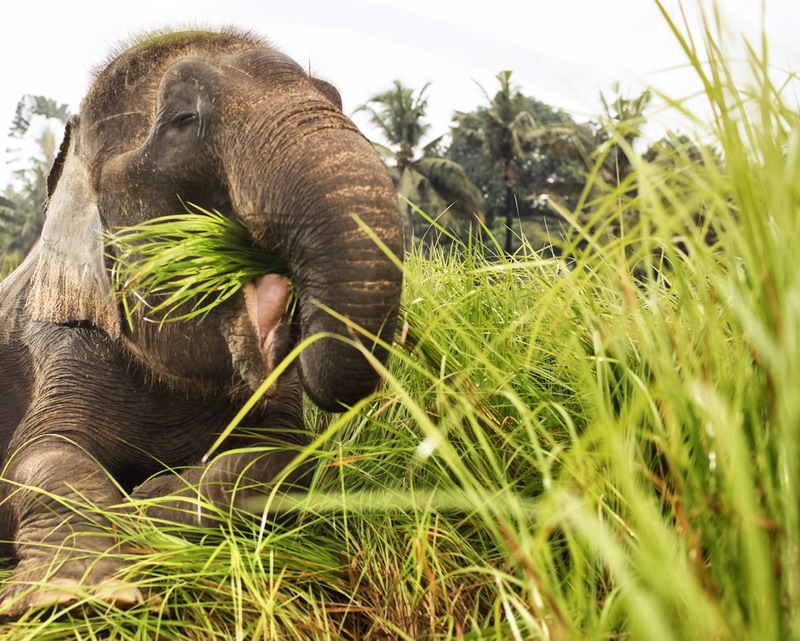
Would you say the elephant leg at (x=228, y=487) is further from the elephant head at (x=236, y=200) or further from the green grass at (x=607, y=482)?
the elephant head at (x=236, y=200)

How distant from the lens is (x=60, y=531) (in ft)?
7.14

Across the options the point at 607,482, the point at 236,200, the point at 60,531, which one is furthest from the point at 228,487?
the point at 607,482

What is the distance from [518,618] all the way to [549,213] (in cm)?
4380

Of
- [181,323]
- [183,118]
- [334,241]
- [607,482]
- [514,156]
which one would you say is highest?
[514,156]

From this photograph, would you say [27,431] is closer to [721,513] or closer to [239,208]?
[239,208]

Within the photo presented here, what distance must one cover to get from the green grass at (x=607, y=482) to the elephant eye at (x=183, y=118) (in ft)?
2.69

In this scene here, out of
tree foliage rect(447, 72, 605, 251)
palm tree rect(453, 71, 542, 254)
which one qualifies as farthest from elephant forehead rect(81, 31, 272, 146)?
palm tree rect(453, 71, 542, 254)

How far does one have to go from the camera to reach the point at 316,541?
7.34 feet

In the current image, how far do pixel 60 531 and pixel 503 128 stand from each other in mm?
42733

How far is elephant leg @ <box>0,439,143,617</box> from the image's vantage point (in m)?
1.90

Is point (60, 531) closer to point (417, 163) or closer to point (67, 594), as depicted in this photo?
point (67, 594)

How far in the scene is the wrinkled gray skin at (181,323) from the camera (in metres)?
1.80

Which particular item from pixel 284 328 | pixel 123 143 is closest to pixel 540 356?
pixel 284 328

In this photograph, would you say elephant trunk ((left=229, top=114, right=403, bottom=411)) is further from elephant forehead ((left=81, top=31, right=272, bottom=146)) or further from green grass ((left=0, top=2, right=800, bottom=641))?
elephant forehead ((left=81, top=31, right=272, bottom=146))
